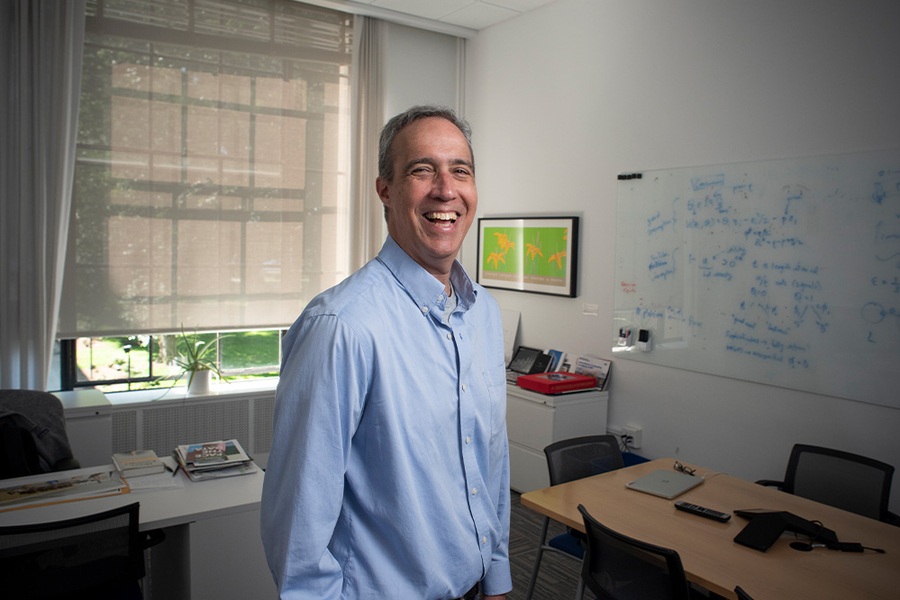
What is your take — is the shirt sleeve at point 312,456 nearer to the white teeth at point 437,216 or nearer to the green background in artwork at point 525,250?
the white teeth at point 437,216

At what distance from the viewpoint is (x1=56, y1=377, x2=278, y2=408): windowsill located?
156 inches

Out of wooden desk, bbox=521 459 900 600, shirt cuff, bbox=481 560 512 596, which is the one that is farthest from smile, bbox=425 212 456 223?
wooden desk, bbox=521 459 900 600

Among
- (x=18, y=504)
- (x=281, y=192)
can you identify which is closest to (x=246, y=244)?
(x=281, y=192)

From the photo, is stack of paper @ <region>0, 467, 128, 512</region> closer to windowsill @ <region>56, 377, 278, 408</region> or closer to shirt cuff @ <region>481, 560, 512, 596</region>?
windowsill @ <region>56, 377, 278, 408</region>

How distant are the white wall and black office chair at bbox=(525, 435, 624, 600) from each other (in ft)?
3.39

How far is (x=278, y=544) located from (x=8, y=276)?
12.5ft

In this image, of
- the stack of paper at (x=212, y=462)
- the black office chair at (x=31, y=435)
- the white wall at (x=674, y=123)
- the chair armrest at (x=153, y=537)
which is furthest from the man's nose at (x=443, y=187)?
the white wall at (x=674, y=123)

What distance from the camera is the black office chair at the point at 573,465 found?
8.87 ft

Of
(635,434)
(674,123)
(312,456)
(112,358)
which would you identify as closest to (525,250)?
(674,123)

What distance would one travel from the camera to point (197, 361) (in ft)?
14.8

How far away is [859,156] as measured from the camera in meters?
3.03

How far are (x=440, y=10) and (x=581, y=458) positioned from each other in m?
3.63

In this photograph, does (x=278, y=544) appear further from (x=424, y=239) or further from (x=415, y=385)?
(x=424, y=239)

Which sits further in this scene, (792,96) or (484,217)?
(484,217)
